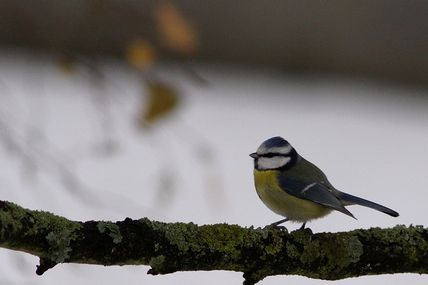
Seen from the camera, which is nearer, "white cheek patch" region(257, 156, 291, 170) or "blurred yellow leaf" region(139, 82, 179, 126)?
"blurred yellow leaf" region(139, 82, 179, 126)

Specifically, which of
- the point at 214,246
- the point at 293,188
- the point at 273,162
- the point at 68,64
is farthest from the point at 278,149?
the point at 214,246

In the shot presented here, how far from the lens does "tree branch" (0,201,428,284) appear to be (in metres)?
1.54

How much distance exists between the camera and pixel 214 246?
1.70 meters

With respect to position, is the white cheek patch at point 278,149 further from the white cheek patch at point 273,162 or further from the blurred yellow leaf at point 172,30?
the blurred yellow leaf at point 172,30

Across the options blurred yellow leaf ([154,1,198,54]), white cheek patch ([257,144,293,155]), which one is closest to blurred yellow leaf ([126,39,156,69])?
blurred yellow leaf ([154,1,198,54])

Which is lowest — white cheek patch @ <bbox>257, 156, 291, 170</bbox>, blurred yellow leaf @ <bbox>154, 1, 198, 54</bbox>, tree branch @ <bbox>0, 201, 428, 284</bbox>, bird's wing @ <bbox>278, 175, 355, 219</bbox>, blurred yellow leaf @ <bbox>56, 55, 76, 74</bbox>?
tree branch @ <bbox>0, 201, 428, 284</bbox>

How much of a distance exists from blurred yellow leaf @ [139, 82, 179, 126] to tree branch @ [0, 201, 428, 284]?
15.3 inches

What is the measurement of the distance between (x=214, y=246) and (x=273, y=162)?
71 cm

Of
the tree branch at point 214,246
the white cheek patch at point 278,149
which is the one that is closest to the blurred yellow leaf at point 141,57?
the white cheek patch at point 278,149

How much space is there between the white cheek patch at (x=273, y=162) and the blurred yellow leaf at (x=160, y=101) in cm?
35

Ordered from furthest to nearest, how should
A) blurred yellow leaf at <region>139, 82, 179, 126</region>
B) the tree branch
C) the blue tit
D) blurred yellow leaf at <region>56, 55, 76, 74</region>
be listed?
1. blurred yellow leaf at <region>56, 55, 76, 74</region>
2. the blue tit
3. blurred yellow leaf at <region>139, 82, 179, 126</region>
4. the tree branch

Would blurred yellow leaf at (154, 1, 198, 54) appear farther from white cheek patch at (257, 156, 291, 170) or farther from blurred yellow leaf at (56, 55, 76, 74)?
white cheek patch at (257, 156, 291, 170)

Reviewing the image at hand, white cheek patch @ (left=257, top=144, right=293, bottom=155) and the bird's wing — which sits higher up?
white cheek patch @ (left=257, top=144, right=293, bottom=155)

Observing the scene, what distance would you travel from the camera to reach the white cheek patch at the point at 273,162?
2371 mm
